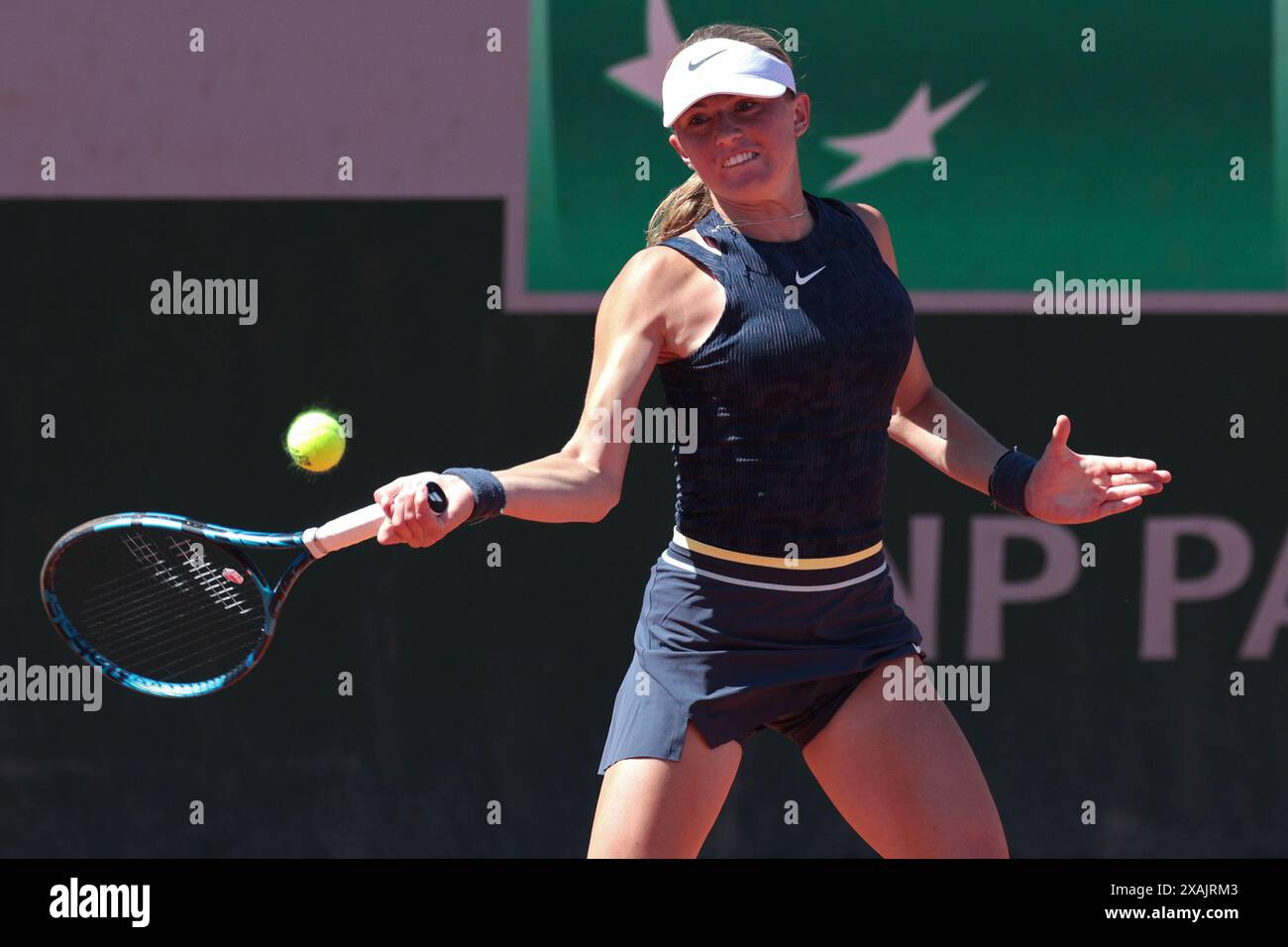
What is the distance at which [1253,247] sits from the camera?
4598 millimetres

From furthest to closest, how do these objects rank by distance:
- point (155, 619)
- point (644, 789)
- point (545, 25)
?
point (545, 25), point (155, 619), point (644, 789)

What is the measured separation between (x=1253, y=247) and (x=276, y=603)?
2.80m

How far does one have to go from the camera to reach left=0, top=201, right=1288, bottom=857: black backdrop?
15.2ft

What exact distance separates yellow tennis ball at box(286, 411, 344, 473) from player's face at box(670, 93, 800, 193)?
1301 mm

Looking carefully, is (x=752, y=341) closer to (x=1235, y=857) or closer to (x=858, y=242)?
(x=858, y=242)

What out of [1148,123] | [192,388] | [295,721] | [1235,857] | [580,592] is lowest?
[1235,857]

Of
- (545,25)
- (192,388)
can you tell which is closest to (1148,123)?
(545,25)

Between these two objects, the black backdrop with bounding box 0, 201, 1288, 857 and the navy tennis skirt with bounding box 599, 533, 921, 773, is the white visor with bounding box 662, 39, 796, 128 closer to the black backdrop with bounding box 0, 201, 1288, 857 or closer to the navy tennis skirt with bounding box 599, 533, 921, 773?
the navy tennis skirt with bounding box 599, 533, 921, 773

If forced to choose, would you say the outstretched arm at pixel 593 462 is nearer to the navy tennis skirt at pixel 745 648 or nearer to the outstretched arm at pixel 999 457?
the navy tennis skirt at pixel 745 648

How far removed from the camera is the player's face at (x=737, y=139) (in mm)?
2932

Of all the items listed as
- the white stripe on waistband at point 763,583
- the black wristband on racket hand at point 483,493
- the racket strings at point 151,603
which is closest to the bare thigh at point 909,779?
the white stripe on waistband at point 763,583

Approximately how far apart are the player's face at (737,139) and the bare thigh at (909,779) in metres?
0.84

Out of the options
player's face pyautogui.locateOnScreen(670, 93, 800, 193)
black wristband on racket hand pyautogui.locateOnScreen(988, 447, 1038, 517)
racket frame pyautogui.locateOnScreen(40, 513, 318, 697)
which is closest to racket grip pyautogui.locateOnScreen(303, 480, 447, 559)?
racket frame pyautogui.locateOnScreen(40, 513, 318, 697)

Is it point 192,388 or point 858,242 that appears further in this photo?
point 192,388
